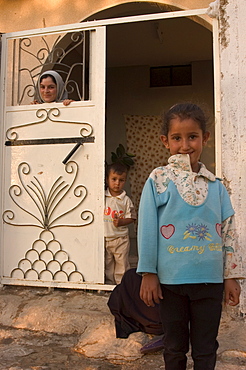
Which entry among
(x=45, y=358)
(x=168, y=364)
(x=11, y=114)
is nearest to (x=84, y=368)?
(x=45, y=358)

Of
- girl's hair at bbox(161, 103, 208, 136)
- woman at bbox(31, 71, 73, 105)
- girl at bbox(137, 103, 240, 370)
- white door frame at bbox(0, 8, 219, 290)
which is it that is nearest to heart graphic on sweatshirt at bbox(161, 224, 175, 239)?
girl at bbox(137, 103, 240, 370)

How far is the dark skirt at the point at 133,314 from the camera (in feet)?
8.28

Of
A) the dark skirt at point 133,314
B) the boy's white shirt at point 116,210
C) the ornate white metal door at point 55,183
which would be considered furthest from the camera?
the boy's white shirt at point 116,210

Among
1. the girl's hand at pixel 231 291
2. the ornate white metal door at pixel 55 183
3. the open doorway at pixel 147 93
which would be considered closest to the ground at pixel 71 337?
the ornate white metal door at pixel 55 183

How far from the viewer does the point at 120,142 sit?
24.7 ft

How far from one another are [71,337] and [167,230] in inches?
61.1

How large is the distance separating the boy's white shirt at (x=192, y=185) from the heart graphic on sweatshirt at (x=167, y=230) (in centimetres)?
14

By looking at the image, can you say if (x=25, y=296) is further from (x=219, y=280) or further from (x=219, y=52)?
(x=219, y=52)

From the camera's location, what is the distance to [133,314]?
2.52 m

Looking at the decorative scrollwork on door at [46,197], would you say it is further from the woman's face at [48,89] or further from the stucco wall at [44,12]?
the stucco wall at [44,12]

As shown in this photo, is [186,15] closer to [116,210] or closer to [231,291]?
[116,210]

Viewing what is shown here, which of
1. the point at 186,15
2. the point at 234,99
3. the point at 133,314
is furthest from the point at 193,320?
the point at 186,15

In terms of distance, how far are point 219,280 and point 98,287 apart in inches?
75.1

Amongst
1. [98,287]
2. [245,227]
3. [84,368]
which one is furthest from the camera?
[98,287]
